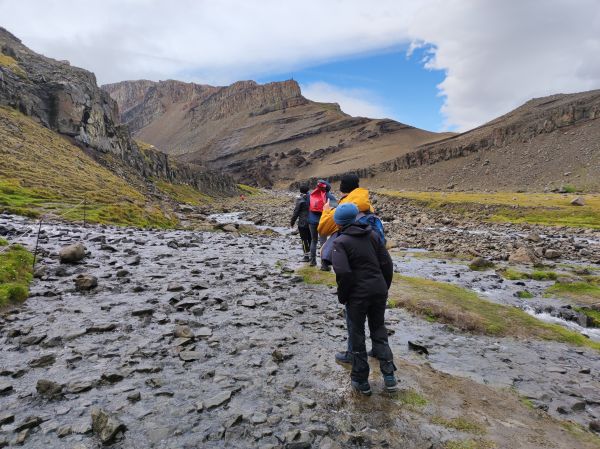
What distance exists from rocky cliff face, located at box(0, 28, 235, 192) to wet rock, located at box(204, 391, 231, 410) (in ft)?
307

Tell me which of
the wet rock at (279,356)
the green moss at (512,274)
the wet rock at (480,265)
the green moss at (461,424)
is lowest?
the green moss at (512,274)

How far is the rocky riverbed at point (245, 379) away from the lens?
5.81 meters

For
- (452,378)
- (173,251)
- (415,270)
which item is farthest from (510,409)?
(173,251)

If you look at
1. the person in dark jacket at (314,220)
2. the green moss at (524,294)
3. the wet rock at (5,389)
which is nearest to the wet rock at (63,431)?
the wet rock at (5,389)

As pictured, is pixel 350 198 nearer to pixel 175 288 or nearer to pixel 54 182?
pixel 175 288

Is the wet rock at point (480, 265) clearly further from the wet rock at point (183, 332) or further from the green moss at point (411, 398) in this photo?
the wet rock at point (183, 332)

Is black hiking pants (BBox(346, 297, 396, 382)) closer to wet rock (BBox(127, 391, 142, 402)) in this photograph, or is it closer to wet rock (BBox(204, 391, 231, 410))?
wet rock (BBox(204, 391, 231, 410))

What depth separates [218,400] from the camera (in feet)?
21.7

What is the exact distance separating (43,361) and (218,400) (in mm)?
3881

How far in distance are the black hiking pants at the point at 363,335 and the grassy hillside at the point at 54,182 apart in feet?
73.9

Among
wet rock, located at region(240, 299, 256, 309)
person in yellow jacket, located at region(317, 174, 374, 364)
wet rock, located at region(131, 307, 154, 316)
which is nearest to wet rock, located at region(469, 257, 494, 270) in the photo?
wet rock, located at region(240, 299, 256, 309)

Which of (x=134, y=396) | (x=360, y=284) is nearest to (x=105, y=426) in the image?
(x=134, y=396)

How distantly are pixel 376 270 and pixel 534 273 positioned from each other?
1717 centimetres

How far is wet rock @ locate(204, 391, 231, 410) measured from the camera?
6.48 meters
